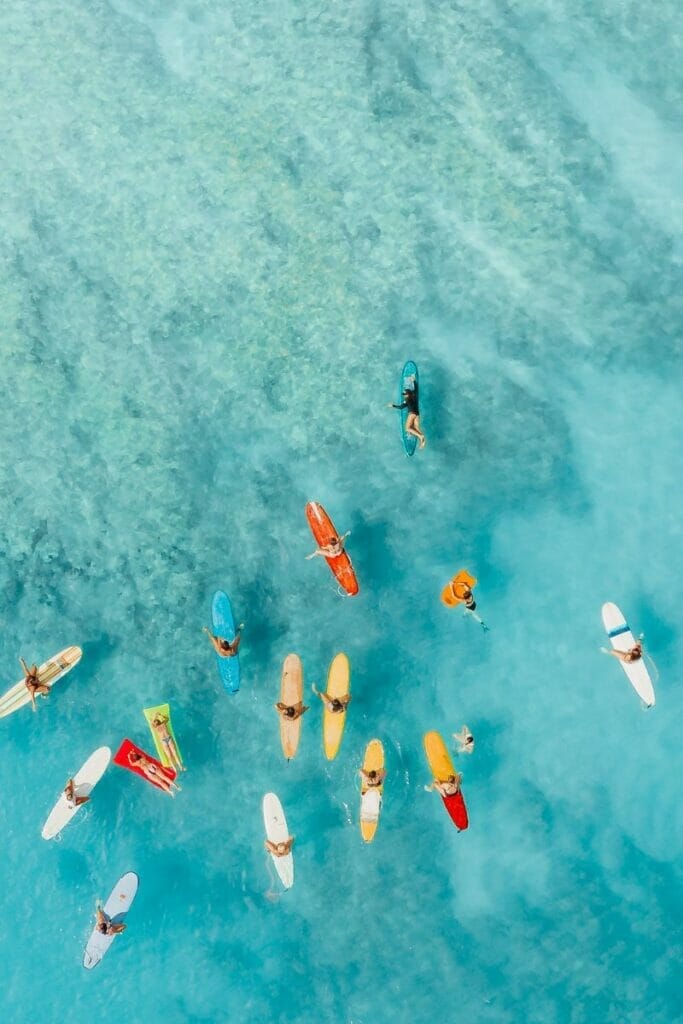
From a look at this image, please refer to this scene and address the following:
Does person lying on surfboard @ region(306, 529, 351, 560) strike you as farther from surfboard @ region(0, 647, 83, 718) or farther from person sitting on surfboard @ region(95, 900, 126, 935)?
person sitting on surfboard @ region(95, 900, 126, 935)

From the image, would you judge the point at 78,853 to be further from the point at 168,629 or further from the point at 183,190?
the point at 183,190

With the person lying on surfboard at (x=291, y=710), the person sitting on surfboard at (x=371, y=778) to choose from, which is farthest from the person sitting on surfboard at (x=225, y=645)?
the person sitting on surfboard at (x=371, y=778)

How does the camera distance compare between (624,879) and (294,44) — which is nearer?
(624,879)

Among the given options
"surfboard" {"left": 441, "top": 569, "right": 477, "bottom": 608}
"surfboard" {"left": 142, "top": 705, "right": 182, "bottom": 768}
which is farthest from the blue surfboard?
"surfboard" {"left": 441, "top": 569, "right": 477, "bottom": 608}

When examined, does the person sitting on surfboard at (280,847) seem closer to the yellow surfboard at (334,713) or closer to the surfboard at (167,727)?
the yellow surfboard at (334,713)

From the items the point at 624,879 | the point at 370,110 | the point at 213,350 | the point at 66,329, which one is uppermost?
the point at 370,110

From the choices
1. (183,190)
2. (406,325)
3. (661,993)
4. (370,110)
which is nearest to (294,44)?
(370,110)

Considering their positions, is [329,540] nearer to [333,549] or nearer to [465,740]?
[333,549]

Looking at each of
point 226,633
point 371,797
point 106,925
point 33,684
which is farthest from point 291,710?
point 106,925
